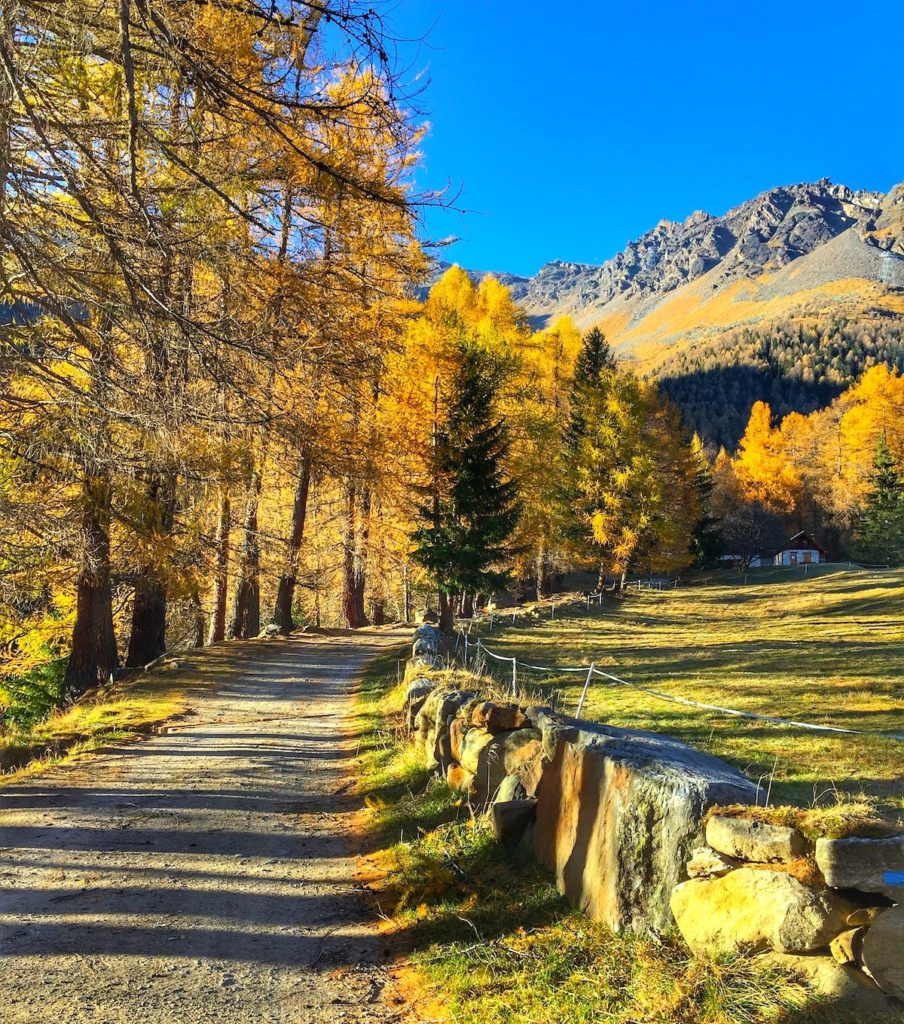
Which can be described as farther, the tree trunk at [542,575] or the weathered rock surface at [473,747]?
the tree trunk at [542,575]

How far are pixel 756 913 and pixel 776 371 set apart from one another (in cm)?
14982

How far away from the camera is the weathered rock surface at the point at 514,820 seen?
15.7 feet

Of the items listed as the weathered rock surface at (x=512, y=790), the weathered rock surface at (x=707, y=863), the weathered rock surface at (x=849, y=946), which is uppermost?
the weathered rock surface at (x=707, y=863)

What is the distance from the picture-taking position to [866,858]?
104 inches

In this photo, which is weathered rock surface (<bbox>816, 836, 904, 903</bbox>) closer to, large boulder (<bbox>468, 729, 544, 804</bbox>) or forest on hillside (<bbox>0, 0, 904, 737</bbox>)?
large boulder (<bbox>468, 729, 544, 804</bbox>)

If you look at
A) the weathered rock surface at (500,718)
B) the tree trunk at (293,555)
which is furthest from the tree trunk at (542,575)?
the weathered rock surface at (500,718)

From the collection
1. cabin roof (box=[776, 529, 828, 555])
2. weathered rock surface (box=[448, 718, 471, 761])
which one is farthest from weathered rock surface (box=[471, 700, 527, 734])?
cabin roof (box=[776, 529, 828, 555])

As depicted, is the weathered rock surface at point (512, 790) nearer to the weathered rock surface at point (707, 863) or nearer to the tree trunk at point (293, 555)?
the weathered rock surface at point (707, 863)

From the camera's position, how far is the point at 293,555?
16062mm

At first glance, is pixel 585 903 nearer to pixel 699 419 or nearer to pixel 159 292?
pixel 159 292

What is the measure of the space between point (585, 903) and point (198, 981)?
203 cm

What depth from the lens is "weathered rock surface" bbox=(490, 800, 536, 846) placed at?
15.7 feet

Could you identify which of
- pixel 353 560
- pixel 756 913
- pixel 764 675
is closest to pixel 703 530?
pixel 353 560

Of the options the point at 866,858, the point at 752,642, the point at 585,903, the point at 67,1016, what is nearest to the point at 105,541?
the point at 67,1016
